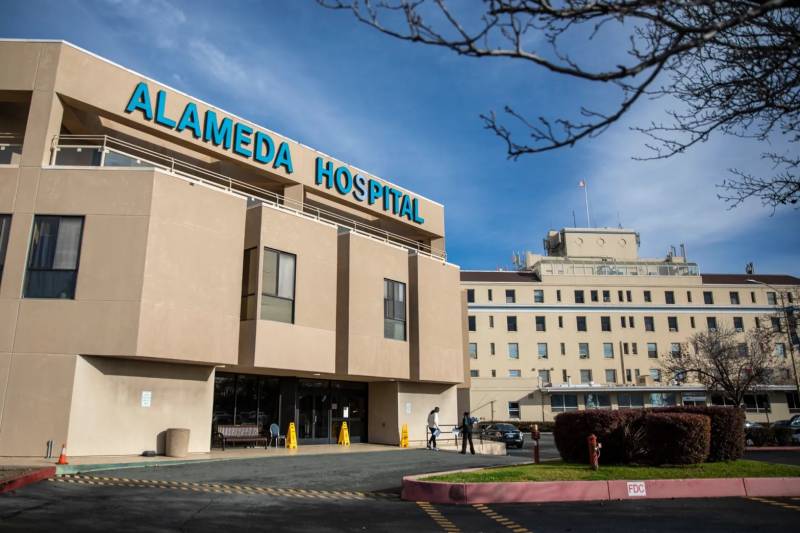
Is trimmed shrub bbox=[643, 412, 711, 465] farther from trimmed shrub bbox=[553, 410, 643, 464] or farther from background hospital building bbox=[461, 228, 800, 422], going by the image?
background hospital building bbox=[461, 228, 800, 422]

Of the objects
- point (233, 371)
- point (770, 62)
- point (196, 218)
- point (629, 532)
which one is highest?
point (196, 218)

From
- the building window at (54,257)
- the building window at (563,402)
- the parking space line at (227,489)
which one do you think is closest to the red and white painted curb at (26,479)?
the parking space line at (227,489)

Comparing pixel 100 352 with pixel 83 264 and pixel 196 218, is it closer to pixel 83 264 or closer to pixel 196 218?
pixel 83 264

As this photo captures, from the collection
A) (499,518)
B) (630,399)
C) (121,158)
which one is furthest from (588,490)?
(630,399)

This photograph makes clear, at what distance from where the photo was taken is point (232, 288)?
22.4m

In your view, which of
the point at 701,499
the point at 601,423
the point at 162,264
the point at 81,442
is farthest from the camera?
the point at 162,264

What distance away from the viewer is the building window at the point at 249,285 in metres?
23.2

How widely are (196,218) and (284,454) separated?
886 centimetres

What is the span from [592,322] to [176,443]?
53.3 m

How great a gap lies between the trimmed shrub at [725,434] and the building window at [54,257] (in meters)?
18.8

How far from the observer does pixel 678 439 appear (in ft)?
51.0

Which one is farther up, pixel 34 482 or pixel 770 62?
pixel 770 62

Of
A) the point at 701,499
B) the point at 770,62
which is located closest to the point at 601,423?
the point at 701,499

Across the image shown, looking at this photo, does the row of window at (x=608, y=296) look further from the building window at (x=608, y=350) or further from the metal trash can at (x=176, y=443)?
the metal trash can at (x=176, y=443)
